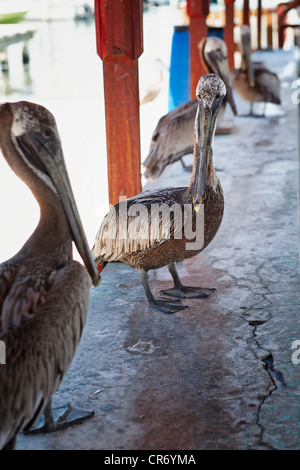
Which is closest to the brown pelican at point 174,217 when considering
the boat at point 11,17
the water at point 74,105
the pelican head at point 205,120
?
the pelican head at point 205,120

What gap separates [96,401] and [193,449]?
1.61 feet

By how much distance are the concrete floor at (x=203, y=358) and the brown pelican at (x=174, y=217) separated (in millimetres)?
291

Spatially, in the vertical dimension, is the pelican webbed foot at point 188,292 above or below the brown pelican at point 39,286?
below

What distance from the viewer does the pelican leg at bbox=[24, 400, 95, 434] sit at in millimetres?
2357

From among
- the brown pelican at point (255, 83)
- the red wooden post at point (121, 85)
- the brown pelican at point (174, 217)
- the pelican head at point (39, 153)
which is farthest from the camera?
the brown pelican at point (255, 83)

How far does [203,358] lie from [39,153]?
1.20m

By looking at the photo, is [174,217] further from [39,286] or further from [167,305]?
[39,286]

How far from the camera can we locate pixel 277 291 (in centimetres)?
352

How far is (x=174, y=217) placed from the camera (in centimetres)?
321

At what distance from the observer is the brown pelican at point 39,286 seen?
77.7 inches

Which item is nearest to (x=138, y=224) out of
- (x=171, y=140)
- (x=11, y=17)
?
(x=171, y=140)

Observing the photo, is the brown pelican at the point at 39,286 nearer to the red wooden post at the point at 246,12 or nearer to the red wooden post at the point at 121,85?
the red wooden post at the point at 121,85

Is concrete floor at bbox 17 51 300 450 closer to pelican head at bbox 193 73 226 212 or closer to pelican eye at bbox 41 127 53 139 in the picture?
pelican head at bbox 193 73 226 212

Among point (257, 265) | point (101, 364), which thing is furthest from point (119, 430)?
point (257, 265)
